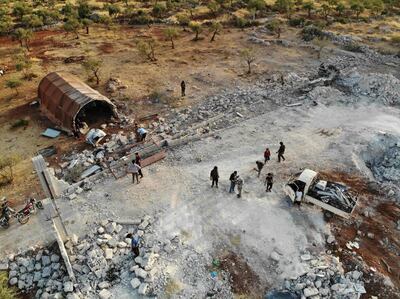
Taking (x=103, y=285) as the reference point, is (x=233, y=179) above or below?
above

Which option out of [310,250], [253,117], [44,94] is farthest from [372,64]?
[44,94]

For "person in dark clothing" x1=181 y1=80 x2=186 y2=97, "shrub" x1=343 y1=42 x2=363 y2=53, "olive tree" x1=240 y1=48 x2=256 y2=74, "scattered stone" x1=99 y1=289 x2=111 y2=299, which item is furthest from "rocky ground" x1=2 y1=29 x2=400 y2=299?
"shrub" x1=343 y1=42 x2=363 y2=53

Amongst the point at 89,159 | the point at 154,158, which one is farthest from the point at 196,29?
the point at 89,159

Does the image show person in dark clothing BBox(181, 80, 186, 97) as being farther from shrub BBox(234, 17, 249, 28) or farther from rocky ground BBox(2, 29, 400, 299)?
shrub BBox(234, 17, 249, 28)

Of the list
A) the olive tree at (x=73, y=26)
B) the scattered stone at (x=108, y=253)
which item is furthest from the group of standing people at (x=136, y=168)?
the olive tree at (x=73, y=26)

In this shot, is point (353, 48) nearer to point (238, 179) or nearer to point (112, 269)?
point (238, 179)
